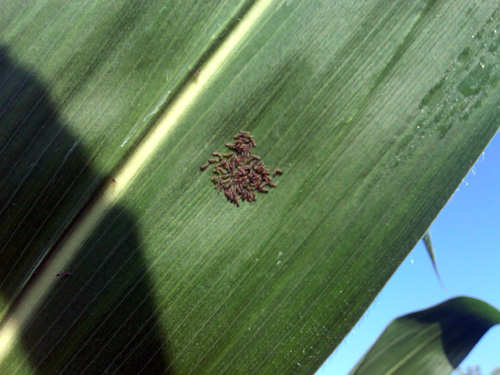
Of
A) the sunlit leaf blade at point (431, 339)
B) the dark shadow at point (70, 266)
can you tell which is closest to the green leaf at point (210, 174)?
the dark shadow at point (70, 266)

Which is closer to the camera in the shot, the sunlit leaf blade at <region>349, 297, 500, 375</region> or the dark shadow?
the sunlit leaf blade at <region>349, 297, 500, 375</region>

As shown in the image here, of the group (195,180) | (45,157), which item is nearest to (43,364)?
(45,157)

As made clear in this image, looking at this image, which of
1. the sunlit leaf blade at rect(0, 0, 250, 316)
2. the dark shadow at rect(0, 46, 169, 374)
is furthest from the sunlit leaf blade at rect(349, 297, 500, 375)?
the sunlit leaf blade at rect(0, 0, 250, 316)

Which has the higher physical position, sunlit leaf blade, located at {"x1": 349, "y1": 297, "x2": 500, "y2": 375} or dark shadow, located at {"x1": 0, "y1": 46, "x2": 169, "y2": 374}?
sunlit leaf blade, located at {"x1": 349, "y1": 297, "x2": 500, "y2": 375}

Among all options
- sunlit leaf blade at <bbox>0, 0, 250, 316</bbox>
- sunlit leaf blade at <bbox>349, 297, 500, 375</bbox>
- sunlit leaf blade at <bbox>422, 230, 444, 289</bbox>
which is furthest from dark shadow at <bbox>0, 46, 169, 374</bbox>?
sunlit leaf blade at <bbox>422, 230, 444, 289</bbox>

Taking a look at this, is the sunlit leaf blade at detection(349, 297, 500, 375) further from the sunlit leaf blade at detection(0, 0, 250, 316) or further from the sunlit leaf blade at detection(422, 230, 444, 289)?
the sunlit leaf blade at detection(0, 0, 250, 316)

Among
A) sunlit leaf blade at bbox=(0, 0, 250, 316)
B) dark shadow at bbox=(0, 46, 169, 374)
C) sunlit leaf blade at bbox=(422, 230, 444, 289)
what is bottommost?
dark shadow at bbox=(0, 46, 169, 374)

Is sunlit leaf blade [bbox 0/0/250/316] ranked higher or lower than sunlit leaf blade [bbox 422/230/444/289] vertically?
lower

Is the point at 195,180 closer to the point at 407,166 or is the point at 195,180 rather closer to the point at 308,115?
the point at 308,115
